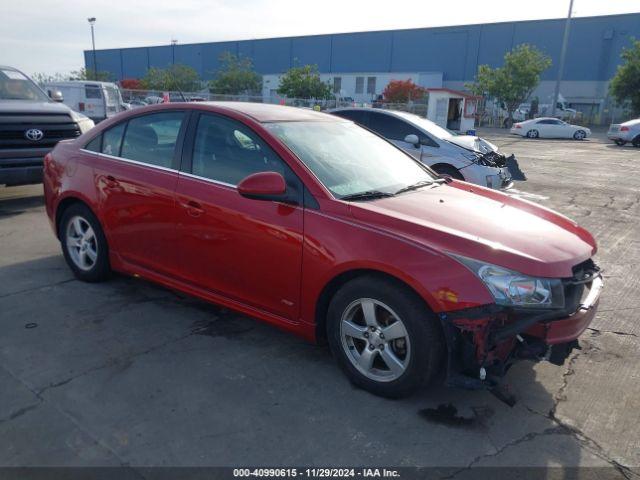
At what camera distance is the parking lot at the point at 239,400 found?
2717mm

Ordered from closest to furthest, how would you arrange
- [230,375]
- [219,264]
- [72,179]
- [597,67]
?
[230,375], [219,264], [72,179], [597,67]

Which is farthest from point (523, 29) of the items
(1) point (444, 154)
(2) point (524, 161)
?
(1) point (444, 154)

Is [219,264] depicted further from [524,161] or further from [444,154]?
[524,161]

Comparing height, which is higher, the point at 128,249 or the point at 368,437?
the point at 128,249

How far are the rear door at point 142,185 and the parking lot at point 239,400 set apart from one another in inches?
20.9

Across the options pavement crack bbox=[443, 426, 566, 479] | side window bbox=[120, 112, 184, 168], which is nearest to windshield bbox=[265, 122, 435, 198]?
side window bbox=[120, 112, 184, 168]

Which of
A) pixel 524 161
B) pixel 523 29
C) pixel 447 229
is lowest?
pixel 524 161

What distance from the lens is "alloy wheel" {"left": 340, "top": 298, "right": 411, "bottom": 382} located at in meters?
3.06

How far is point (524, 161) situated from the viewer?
57.3 feet

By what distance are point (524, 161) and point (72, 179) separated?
15.7 m

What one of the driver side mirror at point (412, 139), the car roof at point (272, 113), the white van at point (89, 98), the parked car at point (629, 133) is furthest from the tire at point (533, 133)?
the car roof at point (272, 113)

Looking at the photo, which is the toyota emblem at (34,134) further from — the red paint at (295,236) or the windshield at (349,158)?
the windshield at (349,158)

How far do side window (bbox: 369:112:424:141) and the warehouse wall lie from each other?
2018 inches

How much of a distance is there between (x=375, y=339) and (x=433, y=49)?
62.2 meters
